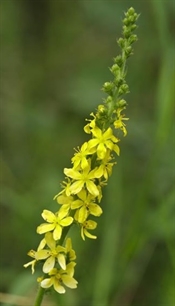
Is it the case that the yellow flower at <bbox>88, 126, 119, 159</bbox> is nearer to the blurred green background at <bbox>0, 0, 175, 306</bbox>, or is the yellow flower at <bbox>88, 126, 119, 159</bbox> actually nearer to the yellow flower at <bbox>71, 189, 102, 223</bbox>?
the yellow flower at <bbox>71, 189, 102, 223</bbox>

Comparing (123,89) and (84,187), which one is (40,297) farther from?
(123,89)

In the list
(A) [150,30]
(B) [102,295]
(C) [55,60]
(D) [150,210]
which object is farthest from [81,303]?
(C) [55,60]

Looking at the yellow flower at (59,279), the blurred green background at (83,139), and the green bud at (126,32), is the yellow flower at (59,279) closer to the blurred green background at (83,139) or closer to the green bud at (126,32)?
the green bud at (126,32)

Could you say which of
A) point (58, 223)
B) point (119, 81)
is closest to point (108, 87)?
point (119, 81)

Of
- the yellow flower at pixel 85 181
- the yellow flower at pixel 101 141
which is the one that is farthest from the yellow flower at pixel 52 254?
the yellow flower at pixel 101 141

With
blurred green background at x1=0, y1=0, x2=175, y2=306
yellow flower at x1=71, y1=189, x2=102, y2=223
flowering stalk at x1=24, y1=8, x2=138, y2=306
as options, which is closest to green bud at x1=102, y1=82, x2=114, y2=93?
flowering stalk at x1=24, y1=8, x2=138, y2=306

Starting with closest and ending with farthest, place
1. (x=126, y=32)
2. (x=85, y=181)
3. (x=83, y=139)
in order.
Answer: (x=85, y=181) → (x=126, y=32) → (x=83, y=139)

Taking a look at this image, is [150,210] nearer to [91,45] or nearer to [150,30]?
[150,30]
